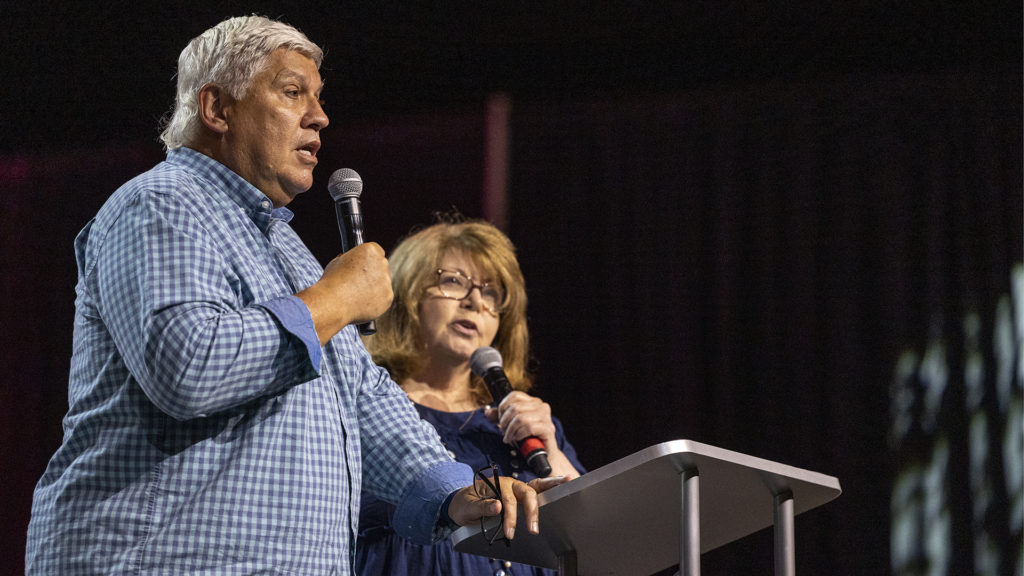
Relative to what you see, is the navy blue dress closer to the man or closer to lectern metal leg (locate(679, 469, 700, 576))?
the man

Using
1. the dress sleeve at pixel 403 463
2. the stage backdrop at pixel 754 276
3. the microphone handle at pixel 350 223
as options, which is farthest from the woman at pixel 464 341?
the stage backdrop at pixel 754 276

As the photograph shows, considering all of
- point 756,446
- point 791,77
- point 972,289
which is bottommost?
point 756,446

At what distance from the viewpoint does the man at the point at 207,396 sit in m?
1.12

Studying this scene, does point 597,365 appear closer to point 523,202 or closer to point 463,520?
point 523,202

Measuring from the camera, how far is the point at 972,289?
3391 millimetres

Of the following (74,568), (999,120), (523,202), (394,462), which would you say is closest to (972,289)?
(999,120)

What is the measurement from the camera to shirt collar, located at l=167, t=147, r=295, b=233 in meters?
1.38

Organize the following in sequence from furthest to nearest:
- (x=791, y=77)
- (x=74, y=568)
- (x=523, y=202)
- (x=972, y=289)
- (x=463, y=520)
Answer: (x=523, y=202) → (x=791, y=77) → (x=972, y=289) → (x=463, y=520) → (x=74, y=568)

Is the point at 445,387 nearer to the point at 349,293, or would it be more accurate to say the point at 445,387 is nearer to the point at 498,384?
the point at 498,384

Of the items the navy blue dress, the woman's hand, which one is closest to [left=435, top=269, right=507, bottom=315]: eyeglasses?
the woman's hand

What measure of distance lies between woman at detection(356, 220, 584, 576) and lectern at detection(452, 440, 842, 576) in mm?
717

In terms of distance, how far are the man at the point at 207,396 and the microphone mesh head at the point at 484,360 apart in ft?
3.37

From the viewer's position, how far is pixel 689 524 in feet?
4.03

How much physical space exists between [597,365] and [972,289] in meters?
1.38
